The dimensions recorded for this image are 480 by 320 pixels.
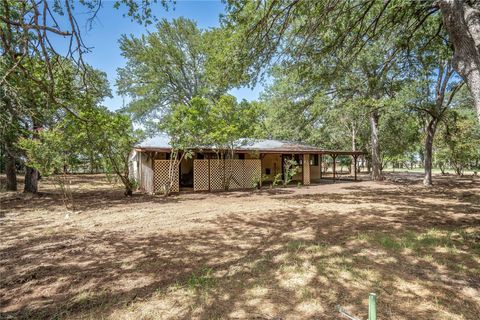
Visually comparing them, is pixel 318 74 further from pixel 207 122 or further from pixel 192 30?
pixel 192 30

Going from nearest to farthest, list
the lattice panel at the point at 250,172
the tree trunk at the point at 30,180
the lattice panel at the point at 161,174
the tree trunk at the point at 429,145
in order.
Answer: the tree trunk at the point at 30,180 → the lattice panel at the point at 161,174 → the lattice panel at the point at 250,172 → the tree trunk at the point at 429,145

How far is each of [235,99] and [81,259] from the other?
10014mm

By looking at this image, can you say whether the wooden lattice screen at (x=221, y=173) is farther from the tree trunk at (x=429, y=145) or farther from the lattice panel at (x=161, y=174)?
the tree trunk at (x=429, y=145)

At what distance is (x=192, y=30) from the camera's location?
2197cm

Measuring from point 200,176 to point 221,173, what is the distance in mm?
1206

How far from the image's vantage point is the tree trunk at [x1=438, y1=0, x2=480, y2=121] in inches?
136

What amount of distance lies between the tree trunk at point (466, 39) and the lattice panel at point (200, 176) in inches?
439

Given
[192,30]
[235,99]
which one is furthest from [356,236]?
[192,30]

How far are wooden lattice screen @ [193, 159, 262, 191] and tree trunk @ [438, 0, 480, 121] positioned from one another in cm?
1106

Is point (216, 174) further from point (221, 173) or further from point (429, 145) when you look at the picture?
point (429, 145)

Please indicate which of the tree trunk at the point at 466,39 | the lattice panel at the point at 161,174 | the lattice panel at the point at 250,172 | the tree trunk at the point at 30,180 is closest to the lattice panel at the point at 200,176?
the lattice panel at the point at 161,174

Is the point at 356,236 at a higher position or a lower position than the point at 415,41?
lower

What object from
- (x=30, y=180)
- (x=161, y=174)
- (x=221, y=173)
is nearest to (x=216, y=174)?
(x=221, y=173)

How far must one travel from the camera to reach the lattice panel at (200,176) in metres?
13.4
